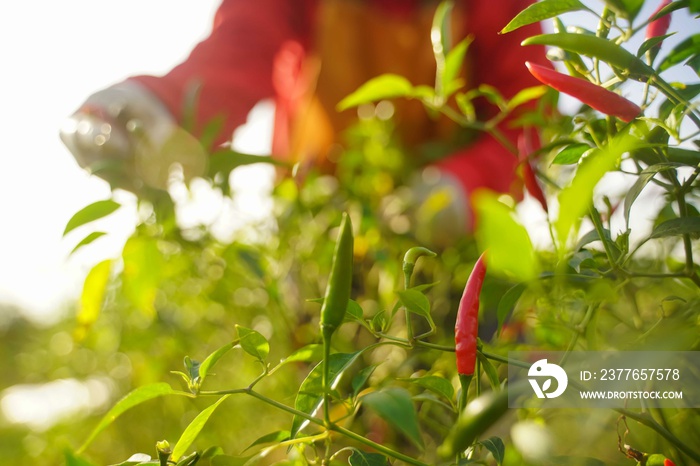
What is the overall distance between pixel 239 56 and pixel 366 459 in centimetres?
115

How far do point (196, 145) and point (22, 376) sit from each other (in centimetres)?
97

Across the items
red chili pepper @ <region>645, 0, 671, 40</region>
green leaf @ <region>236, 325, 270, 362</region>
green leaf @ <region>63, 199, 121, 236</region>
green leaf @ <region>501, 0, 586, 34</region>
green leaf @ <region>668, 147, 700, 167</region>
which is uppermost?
green leaf @ <region>501, 0, 586, 34</region>

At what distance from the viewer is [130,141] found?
1.89ft

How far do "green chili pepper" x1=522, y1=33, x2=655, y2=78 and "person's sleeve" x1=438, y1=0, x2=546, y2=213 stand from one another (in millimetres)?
629

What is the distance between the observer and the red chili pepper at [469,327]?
0.66ft

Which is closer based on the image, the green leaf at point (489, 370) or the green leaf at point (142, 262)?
the green leaf at point (489, 370)

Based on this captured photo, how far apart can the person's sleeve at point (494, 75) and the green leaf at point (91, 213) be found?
1.86 feet

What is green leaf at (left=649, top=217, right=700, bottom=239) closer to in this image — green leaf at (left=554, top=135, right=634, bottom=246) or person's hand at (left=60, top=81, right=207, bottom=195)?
green leaf at (left=554, top=135, right=634, bottom=246)

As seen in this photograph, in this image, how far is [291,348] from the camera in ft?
1.83

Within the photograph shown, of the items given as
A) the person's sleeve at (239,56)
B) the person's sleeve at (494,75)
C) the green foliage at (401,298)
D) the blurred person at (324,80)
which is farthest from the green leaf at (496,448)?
the person's sleeve at (239,56)

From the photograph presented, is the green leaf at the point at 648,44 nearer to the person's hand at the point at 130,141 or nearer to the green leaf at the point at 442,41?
the green leaf at the point at 442,41

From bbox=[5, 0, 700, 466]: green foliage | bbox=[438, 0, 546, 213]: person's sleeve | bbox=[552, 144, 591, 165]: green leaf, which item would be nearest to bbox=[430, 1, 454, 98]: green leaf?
bbox=[5, 0, 700, 466]: green foliage

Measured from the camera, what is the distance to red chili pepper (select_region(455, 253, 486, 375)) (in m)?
0.20

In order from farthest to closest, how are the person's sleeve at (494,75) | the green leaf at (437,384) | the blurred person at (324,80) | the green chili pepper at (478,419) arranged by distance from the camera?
the person's sleeve at (494,75), the blurred person at (324,80), the green leaf at (437,384), the green chili pepper at (478,419)
